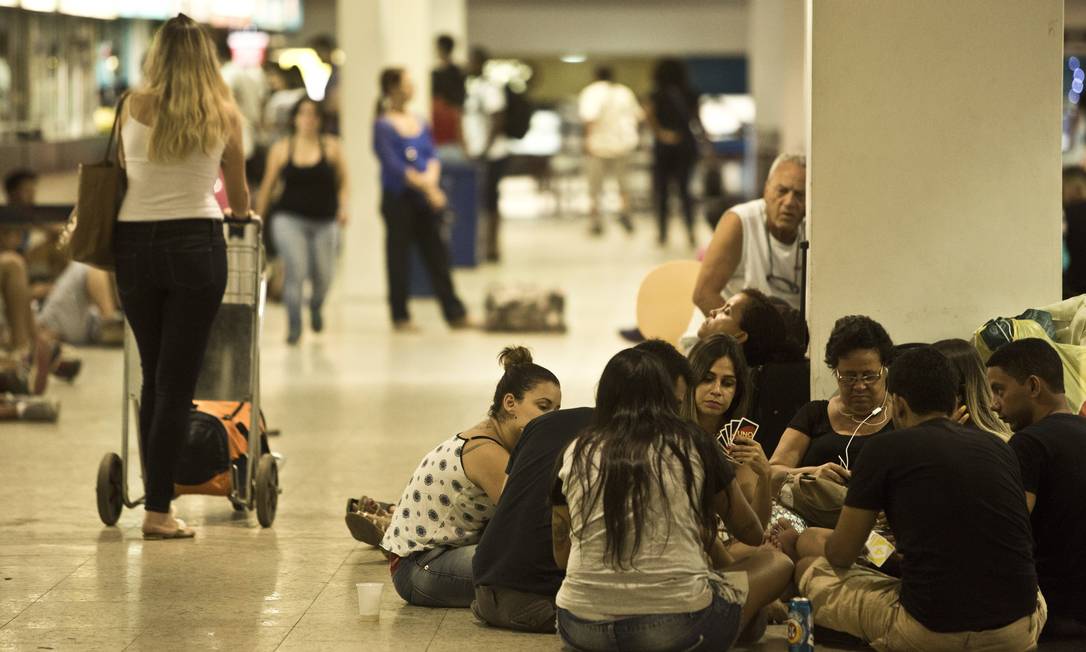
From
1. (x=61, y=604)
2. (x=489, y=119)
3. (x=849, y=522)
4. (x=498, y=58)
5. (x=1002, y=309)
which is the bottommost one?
(x=61, y=604)

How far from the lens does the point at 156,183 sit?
6.17m

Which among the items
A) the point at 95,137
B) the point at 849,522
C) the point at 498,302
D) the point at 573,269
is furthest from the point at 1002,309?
the point at 95,137

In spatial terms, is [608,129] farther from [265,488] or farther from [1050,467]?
[1050,467]

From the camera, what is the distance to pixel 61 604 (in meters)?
5.34

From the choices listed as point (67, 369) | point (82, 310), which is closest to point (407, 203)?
point (82, 310)

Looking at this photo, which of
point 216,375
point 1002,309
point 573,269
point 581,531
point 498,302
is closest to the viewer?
point 581,531

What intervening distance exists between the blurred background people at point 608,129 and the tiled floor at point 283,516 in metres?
8.12

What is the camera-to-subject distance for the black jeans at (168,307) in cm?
614

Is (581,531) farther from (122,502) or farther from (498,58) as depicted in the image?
(498,58)

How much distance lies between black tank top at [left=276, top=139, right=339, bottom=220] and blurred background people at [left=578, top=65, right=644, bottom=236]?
9850 millimetres

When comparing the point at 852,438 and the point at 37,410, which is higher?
the point at 852,438

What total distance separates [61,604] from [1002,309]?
142 inches

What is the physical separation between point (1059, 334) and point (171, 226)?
3.33 m

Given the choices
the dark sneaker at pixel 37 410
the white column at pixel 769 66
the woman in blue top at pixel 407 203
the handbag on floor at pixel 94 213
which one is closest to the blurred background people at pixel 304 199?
the woman in blue top at pixel 407 203
